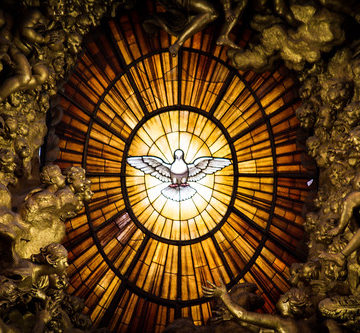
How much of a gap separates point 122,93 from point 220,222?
2.80m

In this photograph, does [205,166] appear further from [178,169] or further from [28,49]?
[28,49]

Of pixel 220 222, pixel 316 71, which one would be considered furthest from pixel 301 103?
pixel 220 222

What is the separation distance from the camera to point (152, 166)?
8398 mm

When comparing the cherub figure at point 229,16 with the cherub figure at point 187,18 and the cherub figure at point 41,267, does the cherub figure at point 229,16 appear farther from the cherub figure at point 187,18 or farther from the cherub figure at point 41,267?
the cherub figure at point 41,267

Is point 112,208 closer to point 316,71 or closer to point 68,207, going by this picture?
point 68,207

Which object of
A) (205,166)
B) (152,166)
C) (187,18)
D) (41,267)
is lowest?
(41,267)

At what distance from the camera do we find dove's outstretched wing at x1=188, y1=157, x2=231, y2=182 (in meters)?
8.44

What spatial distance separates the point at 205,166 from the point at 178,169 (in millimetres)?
467

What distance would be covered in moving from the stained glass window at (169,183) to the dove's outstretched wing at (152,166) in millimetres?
107

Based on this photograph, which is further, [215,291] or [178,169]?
[178,169]

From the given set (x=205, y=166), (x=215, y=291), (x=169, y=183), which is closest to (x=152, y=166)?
(x=169, y=183)

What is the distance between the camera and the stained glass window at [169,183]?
27.2 ft

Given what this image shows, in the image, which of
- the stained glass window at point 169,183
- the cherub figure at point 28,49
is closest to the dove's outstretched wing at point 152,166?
the stained glass window at point 169,183

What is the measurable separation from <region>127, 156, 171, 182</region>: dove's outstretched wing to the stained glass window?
107mm
